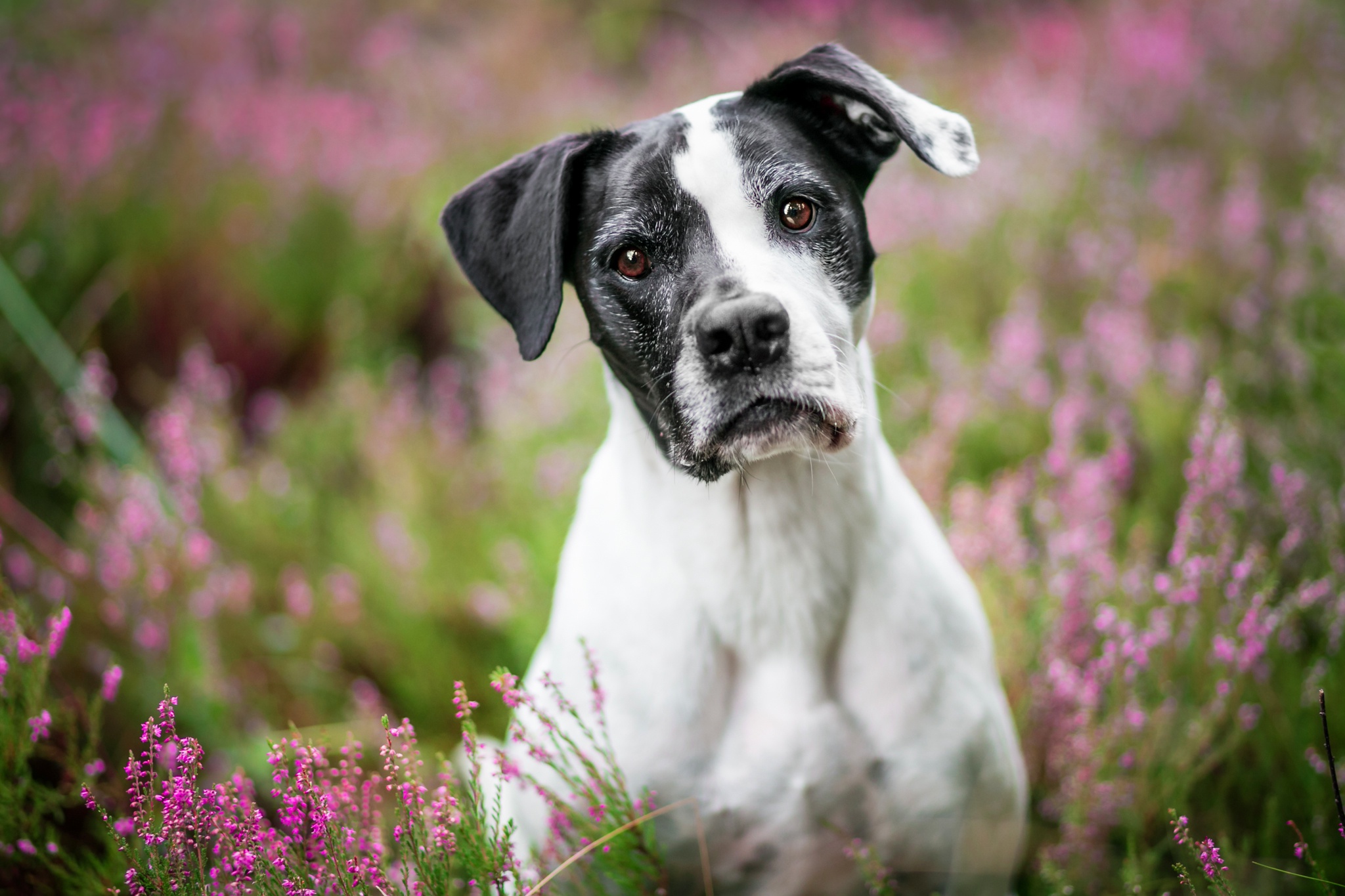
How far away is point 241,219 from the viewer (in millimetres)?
5855

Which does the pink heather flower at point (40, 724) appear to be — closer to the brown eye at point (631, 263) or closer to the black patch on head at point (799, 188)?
the brown eye at point (631, 263)

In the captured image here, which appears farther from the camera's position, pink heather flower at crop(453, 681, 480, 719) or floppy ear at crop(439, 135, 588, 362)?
floppy ear at crop(439, 135, 588, 362)

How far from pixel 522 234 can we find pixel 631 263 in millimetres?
255

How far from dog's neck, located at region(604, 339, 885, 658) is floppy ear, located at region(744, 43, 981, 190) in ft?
1.92

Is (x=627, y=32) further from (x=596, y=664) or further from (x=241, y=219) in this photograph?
(x=596, y=664)

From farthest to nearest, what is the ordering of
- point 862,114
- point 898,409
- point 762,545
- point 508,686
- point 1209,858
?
1. point 898,409
2. point 862,114
3. point 762,545
4. point 508,686
5. point 1209,858

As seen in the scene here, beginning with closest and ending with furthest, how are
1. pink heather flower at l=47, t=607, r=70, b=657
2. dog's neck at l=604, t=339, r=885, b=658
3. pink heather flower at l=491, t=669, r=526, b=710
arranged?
pink heather flower at l=491, t=669, r=526, b=710 < pink heather flower at l=47, t=607, r=70, b=657 < dog's neck at l=604, t=339, r=885, b=658

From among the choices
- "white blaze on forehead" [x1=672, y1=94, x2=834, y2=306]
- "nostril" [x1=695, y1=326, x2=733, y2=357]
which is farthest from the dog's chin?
"white blaze on forehead" [x1=672, y1=94, x2=834, y2=306]

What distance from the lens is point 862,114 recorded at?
2059mm

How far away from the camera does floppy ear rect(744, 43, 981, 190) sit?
188cm

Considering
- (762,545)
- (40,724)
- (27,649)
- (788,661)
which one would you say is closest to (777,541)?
(762,545)

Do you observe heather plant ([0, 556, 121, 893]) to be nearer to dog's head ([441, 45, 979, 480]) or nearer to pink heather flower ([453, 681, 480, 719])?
pink heather flower ([453, 681, 480, 719])

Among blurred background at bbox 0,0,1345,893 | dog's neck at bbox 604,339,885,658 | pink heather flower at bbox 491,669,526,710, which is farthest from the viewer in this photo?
blurred background at bbox 0,0,1345,893

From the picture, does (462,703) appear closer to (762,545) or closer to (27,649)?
(762,545)
